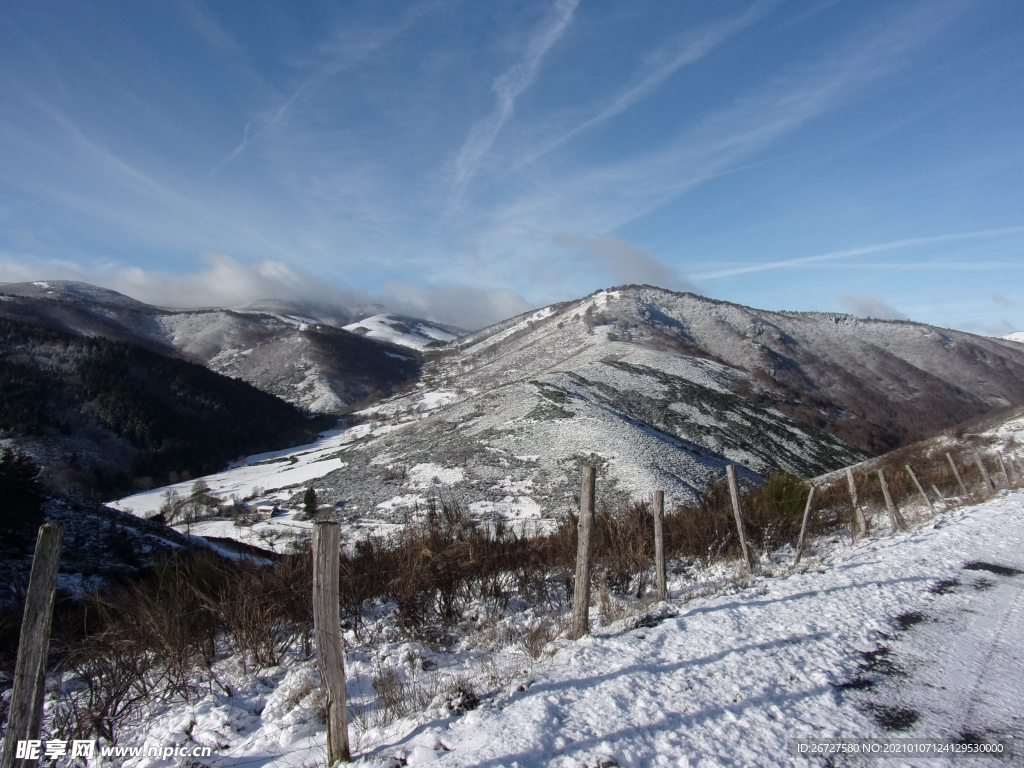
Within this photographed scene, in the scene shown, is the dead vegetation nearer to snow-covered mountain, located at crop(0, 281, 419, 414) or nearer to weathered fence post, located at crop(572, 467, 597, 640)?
weathered fence post, located at crop(572, 467, 597, 640)

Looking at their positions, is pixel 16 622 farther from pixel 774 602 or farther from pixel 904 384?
pixel 904 384

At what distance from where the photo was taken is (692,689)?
14.8ft

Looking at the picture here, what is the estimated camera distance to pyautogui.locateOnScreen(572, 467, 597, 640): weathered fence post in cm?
588

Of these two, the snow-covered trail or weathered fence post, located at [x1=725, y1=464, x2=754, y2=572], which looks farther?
weathered fence post, located at [x1=725, y1=464, x2=754, y2=572]

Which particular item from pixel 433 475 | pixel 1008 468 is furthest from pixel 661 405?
pixel 1008 468

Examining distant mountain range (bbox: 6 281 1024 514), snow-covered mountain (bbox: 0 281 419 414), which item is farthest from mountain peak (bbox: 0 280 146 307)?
distant mountain range (bbox: 6 281 1024 514)

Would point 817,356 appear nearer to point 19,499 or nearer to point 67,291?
point 19,499

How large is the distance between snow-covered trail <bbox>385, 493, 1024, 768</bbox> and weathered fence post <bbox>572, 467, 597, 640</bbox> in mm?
290

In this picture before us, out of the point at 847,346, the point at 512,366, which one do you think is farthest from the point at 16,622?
the point at 847,346

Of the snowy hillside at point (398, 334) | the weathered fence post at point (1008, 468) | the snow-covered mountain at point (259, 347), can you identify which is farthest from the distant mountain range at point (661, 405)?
the snowy hillside at point (398, 334)

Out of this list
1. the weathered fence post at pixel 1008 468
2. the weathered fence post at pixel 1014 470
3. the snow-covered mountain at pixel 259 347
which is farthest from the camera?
the snow-covered mountain at pixel 259 347

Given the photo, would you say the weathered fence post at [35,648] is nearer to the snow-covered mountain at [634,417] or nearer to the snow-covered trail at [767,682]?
the snow-covered trail at [767,682]

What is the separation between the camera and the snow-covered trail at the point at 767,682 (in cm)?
379

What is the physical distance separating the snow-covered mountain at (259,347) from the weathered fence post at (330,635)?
71189 mm
